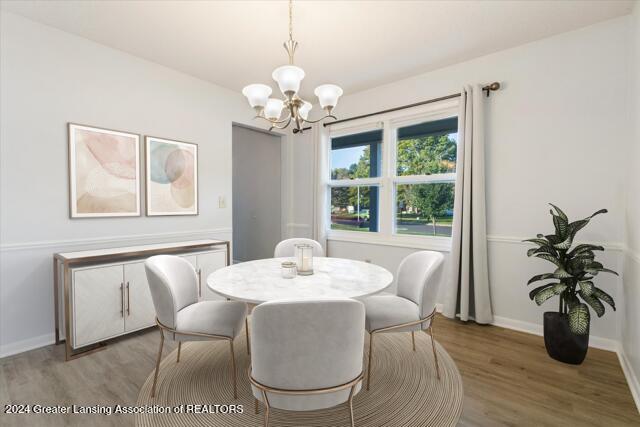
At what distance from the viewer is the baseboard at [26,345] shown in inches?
92.1

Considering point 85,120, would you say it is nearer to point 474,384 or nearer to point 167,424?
point 167,424

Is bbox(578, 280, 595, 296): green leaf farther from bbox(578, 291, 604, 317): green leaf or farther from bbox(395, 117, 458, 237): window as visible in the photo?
bbox(395, 117, 458, 237): window

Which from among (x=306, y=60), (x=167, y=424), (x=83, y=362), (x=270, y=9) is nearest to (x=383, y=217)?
(x=306, y=60)

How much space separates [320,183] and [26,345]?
341 cm

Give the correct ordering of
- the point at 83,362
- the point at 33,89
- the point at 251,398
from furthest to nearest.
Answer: the point at 33,89 → the point at 83,362 → the point at 251,398

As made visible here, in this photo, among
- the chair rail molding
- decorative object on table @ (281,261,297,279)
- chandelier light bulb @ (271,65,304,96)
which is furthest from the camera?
the chair rail molding

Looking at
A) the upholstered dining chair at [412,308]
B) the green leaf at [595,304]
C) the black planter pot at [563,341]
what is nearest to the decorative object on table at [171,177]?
the upholstered dining chair at [412,308]

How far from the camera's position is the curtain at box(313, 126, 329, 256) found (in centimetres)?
431

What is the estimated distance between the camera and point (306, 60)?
3.11 m

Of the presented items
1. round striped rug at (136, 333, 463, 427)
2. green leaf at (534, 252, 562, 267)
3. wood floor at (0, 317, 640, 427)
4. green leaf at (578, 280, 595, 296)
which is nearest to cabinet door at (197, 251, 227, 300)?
wood floor at (0, 317, 640, 427)


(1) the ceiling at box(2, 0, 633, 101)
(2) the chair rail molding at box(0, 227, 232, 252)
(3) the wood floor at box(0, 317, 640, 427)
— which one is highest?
(1) the ceiling at box(2, 0, 633, 101)

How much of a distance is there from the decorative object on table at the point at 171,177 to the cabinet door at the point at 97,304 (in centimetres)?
86

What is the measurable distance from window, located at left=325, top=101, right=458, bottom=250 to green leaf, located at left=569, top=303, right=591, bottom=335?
130cm

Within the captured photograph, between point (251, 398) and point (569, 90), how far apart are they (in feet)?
11.6
